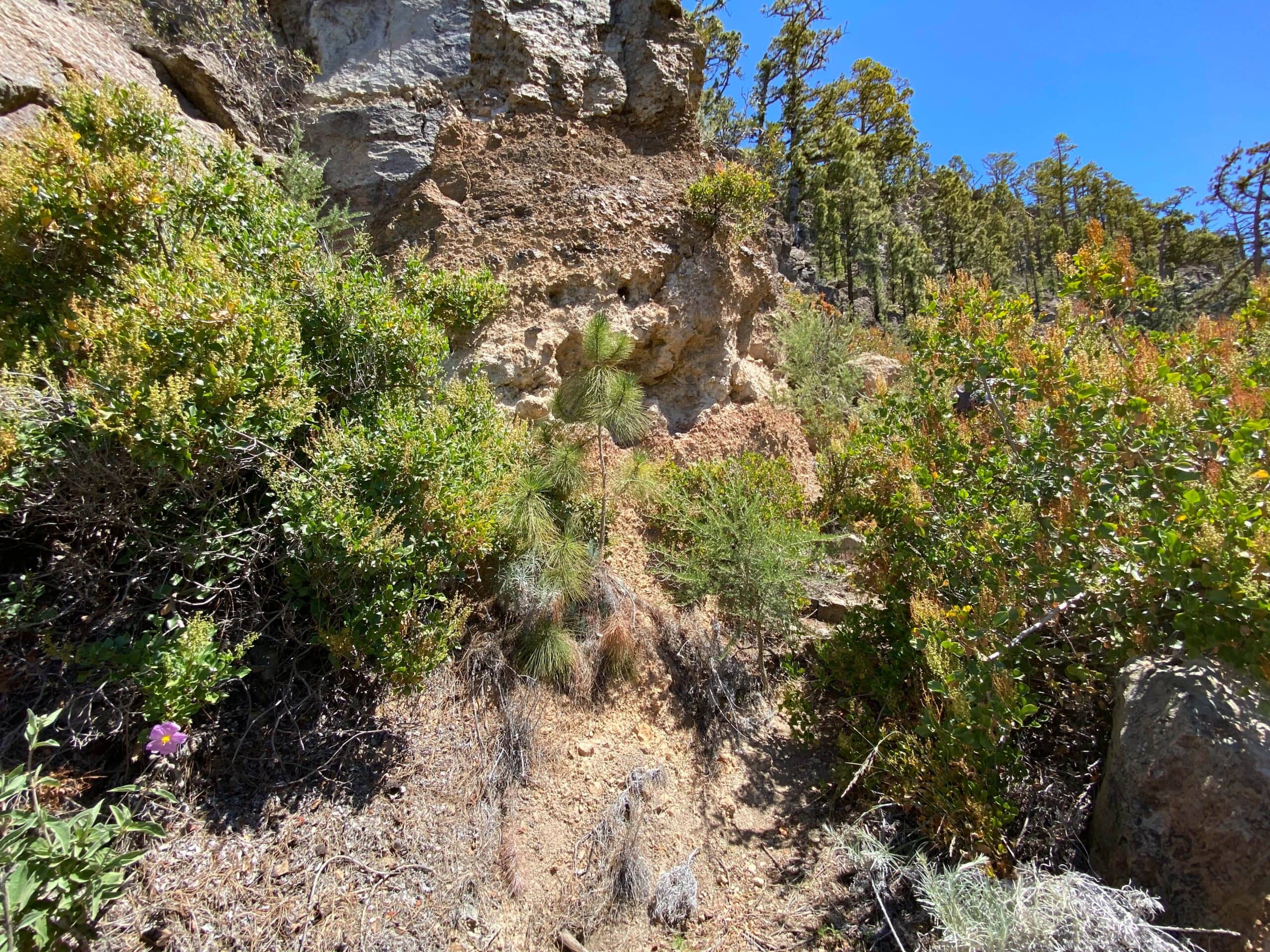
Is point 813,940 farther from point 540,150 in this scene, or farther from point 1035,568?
point 540,150

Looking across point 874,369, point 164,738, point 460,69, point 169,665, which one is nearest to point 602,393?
point 169,665

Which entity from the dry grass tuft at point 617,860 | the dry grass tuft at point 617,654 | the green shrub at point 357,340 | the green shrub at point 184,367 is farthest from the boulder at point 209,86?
the dry grass tuft at point 617,860

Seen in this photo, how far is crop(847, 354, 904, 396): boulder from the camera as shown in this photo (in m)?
7.32

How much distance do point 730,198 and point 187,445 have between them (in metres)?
5.10

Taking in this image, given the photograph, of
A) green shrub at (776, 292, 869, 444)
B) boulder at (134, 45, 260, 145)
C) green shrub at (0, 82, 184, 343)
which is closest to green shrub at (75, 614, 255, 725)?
green shrub at (0, 82, 184, 343)

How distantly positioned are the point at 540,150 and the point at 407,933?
6.02 meters

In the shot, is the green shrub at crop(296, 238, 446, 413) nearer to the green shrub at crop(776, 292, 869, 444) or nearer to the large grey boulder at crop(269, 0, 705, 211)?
the large grey boulder at crop(269, 0, 705, 211)

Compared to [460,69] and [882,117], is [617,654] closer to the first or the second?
[460,69]

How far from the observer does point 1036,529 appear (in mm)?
2863

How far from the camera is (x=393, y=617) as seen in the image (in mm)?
2707

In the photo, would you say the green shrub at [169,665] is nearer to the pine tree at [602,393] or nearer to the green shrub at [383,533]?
the green shrub at [383,533]

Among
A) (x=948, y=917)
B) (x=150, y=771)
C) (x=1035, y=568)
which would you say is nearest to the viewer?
(x=948, y=917)

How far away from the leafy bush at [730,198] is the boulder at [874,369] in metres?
2.56

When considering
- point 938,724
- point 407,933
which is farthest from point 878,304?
point 407,933
